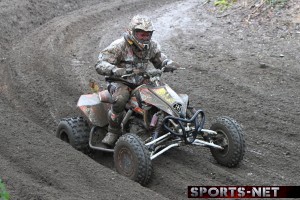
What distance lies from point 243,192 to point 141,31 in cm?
257

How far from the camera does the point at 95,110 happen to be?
8.24 meters

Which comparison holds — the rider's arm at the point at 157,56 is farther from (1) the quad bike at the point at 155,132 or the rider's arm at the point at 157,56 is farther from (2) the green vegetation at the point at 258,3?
(2) the green vegetation at the point at 258,3

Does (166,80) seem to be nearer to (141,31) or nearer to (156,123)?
(141,31)

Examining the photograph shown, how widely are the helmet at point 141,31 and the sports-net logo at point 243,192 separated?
7.07 ft

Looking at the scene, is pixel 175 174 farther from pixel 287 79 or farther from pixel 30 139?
pixel 287 79

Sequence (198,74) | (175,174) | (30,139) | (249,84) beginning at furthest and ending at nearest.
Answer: (198,74) < (249,84) < (30,139) < (175,174)

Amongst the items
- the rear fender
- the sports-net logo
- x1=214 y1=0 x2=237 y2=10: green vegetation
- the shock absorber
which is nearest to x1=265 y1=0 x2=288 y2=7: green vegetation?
x1=214 y1=0 x2=237 y2=10: green vegetation

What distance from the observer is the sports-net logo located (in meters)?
6.65

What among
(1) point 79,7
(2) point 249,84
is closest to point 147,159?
(2) point 249,84

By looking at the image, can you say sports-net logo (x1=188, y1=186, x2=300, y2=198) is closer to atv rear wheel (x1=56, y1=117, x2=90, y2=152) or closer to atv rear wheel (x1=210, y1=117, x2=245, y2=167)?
atv rear wheel (x1=210, y1=117, x2=245, y2=167)

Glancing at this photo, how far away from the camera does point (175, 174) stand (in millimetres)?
7250

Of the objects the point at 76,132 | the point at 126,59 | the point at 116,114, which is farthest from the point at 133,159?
the point at 126,59

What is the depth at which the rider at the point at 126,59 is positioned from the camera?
7.57 m

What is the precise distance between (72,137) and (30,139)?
0.60m
